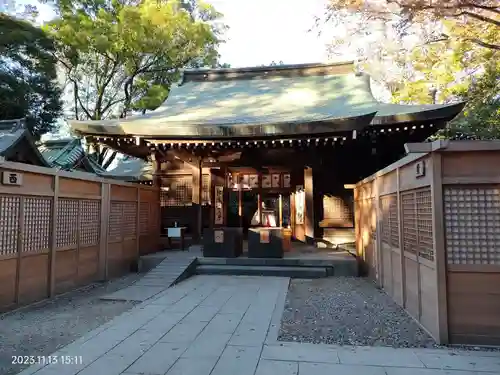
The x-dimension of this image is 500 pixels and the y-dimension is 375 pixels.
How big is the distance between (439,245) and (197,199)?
7148 mm

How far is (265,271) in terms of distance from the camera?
25.7 feet

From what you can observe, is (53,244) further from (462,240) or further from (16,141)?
(462,240)

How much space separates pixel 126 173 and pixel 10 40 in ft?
25.2

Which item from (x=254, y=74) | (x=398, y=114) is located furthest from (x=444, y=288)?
(x=254, y=74)

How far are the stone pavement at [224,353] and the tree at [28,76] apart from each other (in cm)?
1496

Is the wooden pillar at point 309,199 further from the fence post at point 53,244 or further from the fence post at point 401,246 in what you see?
the fence post at point 53,244

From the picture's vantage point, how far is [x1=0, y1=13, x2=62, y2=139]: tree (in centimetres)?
1528

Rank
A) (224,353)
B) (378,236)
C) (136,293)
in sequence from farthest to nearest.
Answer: (378,236) → (136,293) → (224,353)

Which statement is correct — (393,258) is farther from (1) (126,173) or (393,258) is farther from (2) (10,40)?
(2) (10,40)

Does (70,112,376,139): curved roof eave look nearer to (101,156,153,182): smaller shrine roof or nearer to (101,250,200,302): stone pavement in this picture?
(101,250,200,302): stone pavement

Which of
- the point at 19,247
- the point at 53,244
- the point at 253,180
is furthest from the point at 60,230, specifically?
the point at 253,180

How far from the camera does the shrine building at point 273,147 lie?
8.43m

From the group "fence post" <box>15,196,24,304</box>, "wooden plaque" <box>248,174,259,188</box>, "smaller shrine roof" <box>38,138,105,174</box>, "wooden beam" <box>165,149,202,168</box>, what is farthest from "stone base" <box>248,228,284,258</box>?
"smaller shrine roof" <box>38,138,105,174</box>

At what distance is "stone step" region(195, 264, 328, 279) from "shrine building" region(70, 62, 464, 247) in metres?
2.03
